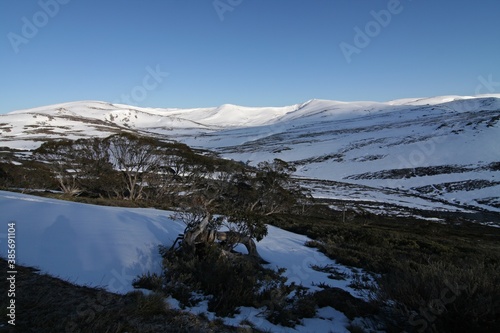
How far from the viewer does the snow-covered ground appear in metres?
5.19

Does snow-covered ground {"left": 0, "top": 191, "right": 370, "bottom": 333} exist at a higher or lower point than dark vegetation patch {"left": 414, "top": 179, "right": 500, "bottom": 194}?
higher

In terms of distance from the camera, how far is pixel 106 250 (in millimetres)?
6441

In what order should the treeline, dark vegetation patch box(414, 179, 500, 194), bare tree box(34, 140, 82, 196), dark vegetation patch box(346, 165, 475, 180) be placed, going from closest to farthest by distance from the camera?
the treeline → bare tree box(34, 140, 82, 196) → dark vegetation patch box(414, 179, 500, 194) → dark vegetation patch box(346, 165, 475, 180)

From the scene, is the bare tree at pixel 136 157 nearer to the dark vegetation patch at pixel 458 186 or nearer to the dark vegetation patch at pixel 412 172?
the dark vegetation patch at pixel 458 186

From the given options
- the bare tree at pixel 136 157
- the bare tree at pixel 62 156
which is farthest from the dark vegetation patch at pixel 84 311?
the bare tree at pixel 62 156

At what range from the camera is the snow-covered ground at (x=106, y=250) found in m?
5.19

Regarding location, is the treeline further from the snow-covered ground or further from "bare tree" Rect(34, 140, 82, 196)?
the snow-covered ground

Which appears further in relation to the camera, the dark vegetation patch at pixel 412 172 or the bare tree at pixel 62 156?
the dark vegetation patch at pixel 412 172

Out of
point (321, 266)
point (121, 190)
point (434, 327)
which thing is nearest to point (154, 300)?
point (434, 327)

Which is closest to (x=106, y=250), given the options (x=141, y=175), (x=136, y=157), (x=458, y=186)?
(x=136, y=157)

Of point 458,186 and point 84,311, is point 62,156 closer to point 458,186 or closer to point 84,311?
point 84,311

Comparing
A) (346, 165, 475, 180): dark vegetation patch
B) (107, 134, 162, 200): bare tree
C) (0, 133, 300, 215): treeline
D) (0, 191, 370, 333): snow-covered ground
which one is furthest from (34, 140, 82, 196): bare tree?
(346, 165, 475, 180): dark vegetation patch

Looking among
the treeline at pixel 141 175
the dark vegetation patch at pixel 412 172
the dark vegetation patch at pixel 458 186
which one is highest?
the treeline at pixel 141 175

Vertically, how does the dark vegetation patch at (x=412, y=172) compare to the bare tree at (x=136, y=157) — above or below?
below
